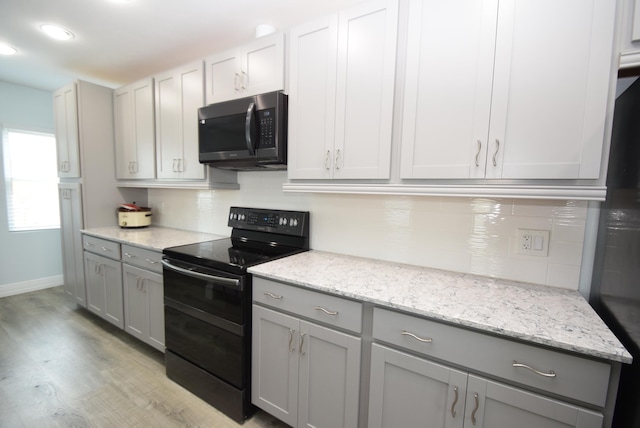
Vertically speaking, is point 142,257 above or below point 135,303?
above

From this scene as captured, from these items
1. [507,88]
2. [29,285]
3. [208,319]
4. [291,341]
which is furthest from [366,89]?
[29,285]

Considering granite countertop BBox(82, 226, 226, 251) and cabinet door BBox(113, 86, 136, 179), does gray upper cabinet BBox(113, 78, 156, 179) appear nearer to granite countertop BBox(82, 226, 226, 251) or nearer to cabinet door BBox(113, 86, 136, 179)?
cabinet door BBox(113, 86, 136, 179)

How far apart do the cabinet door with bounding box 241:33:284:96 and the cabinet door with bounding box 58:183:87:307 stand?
2168 mm

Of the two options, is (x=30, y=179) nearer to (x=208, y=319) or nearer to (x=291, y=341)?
(x=208, y=319)

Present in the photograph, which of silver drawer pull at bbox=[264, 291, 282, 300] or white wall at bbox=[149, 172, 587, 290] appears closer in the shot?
white wall at bbox=[149, 172, 587, 290]

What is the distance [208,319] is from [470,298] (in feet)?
4.71

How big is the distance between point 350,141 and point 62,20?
226 centimetres

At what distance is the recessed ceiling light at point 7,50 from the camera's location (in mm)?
2340

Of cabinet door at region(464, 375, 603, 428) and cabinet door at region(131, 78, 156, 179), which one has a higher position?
cabinet door at region(131, 78, 156, 179)

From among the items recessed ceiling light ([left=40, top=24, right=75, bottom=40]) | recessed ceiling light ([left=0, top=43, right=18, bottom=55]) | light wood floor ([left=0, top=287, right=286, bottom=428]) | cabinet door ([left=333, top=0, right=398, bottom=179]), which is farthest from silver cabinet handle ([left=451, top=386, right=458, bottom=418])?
recessed ceiling light ([left=0, top=43, right=18, bottom=55])

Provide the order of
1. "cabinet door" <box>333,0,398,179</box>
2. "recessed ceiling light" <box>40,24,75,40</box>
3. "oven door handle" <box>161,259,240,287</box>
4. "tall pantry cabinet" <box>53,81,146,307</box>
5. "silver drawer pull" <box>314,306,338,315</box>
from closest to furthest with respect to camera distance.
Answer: "silver drawer pull" <box>314,306,338,315</box> < "cabinet door" <box>333,0,398,179</box> < "oven door handle" <box>161,259,240,287</box> < "recessed ceiling light" <box>40,24,75,40</box> < "tall pantry cabinet" <box>53,81,146,307</box>

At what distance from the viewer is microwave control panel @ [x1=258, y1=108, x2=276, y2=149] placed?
5.68ft

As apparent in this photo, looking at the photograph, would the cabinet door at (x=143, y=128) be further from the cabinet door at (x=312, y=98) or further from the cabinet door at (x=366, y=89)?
the cabinet door at (x=366, y=89)

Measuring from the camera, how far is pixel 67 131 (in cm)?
→ 280
